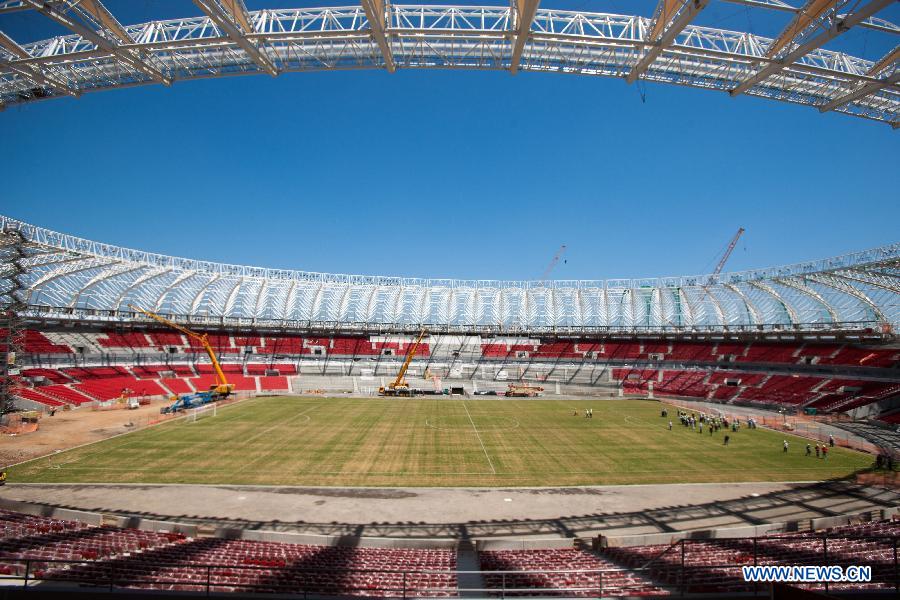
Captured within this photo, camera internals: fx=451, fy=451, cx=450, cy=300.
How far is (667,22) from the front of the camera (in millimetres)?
11172

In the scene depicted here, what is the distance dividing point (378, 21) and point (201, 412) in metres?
46.3

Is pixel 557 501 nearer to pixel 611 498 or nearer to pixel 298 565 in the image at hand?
pixel 611 498

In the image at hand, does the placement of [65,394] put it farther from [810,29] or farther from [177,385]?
[810,29]

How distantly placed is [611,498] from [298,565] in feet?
54.9

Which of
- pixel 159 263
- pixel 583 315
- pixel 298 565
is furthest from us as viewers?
pixel 583 315

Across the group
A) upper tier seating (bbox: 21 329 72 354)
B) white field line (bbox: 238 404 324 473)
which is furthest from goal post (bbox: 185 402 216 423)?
upper tier seating (bbox: 21 329 72 354)

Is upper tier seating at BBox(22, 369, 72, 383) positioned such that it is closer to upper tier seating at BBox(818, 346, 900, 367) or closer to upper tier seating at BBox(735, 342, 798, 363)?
upper tier seating at BBox(735, 342, 798, 363)

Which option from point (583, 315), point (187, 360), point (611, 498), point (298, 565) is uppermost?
point (583, 315)

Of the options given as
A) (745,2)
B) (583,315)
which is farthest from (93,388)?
(583,315)

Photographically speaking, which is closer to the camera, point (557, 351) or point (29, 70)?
point (29, 70)

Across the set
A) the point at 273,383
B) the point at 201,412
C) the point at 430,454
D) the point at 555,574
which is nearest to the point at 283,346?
the point at 273,383

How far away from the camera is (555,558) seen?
1494 centimetres

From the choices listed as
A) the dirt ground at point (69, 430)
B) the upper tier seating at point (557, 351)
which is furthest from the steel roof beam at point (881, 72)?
the upper tier seating at point (557, 351)

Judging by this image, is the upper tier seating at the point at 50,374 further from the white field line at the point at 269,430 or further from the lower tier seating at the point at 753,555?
the lower tier seating at the point at 753,555
